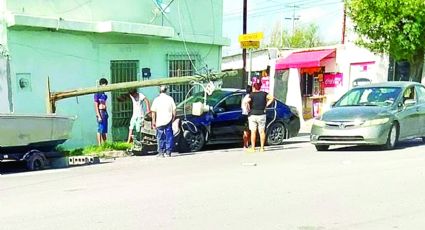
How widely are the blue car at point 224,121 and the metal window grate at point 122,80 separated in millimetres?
2507

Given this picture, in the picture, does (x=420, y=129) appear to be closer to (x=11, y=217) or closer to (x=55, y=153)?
(x=55, y=153)

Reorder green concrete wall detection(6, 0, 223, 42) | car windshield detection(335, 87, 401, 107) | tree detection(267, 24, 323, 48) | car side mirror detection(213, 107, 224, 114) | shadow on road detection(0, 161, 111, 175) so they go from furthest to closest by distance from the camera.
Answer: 1. tree detection(267, 24, 323, 48)
2. car side mirror detection(213, 107, 224, 114)
3. green concrete wall detection(6, 0, 223, 42)
4. car windshield detection(335, 87, 401, 107)
5. shadow on road detection(0, 161, 111, 175)

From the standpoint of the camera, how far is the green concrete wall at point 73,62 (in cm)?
1548

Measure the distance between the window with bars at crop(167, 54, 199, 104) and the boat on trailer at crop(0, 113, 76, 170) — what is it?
6726 millimetres

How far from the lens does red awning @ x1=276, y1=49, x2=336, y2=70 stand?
2744 cm

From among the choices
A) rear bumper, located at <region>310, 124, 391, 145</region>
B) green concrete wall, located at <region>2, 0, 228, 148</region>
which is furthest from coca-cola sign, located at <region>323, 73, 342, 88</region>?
rear bumper, located at <region>310, 124, 391, 145</region>

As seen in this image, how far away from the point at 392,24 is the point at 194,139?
A: 9471 millimetres

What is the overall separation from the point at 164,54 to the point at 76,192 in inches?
417

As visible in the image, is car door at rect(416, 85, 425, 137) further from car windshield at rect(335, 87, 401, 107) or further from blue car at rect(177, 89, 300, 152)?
blue car at rect(177, 89, 300, 152)

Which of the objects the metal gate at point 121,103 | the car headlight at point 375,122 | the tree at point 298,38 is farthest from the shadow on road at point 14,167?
the tree at point 298,38

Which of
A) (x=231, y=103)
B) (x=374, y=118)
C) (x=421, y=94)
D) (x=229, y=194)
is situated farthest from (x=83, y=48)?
(x=229, y=194)

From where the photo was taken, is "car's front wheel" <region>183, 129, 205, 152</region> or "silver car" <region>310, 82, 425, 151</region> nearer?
"silver car" <region>310, 82, 425, 151</region>

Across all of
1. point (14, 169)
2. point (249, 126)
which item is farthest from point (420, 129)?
point (14, 169)

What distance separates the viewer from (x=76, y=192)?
30.5 feet
